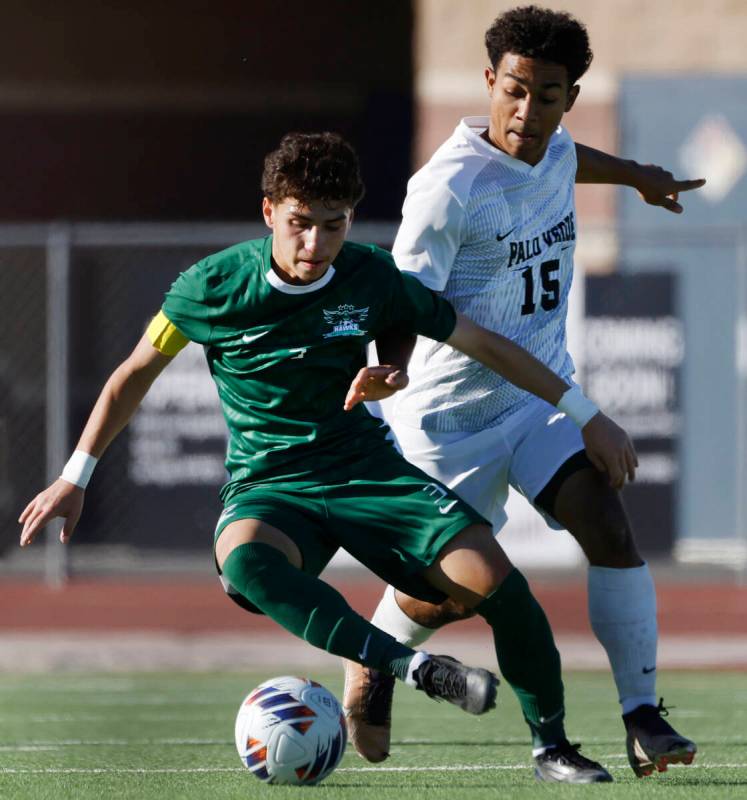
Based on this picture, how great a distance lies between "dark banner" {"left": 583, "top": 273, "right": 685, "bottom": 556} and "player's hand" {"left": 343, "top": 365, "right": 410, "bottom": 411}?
7.41 meters

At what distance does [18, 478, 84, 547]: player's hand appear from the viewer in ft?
17.2

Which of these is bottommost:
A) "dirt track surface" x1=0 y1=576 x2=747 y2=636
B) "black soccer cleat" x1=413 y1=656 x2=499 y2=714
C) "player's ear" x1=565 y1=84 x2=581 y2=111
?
"dirt track surface" x1=0 y1=576 x2=747 y2=636

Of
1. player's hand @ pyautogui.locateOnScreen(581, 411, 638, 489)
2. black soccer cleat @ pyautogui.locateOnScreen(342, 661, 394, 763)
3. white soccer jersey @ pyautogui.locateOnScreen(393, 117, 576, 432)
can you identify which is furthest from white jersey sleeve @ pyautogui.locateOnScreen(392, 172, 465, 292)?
black soccer cleat @ pyautogui.locateOnScreen(342, 661, 394, 763)

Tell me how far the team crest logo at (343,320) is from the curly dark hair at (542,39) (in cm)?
98

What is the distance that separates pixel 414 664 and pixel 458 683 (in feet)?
0.55

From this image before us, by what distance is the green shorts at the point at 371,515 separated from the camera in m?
Result: 5.27

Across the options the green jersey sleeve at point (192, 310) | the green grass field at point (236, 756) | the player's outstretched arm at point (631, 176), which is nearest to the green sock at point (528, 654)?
the green grass field at point (236, 756)

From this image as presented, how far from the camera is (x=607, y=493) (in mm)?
5473

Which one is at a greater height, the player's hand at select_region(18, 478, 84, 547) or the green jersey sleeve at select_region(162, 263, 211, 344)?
the green jersey sleeve at select_region(162, 263, 211, 344)

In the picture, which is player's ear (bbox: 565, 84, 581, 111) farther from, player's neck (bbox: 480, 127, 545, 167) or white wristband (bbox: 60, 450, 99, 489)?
white wristband (bbox: 60, 450, 99, 489)

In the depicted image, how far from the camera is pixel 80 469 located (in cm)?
540

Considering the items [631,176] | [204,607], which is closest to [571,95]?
[631,176]

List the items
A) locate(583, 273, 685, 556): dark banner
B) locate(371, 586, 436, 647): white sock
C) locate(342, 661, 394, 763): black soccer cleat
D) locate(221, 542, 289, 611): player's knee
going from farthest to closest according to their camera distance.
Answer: locate(583, 273, 685, 556): dark banner, locate(371, 586, 436, 647): white sock, locate(342, 661, 394, 763): black soccer cleat, locate(221, 542, 289, 611): player's knee

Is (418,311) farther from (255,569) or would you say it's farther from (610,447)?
(255,569)
